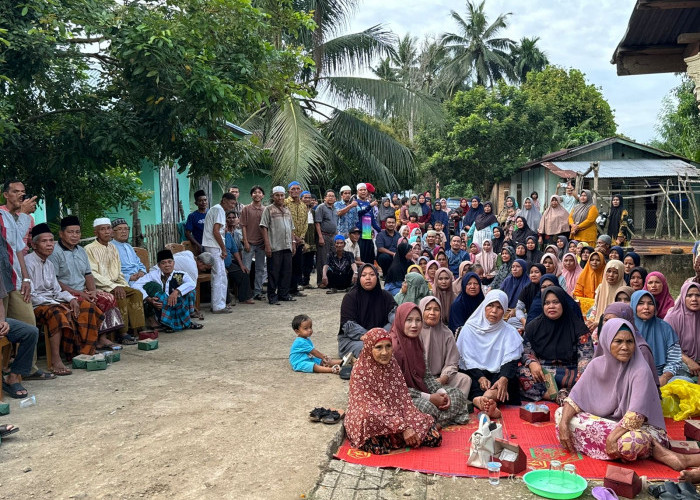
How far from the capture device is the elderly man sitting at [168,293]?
7.33 meters

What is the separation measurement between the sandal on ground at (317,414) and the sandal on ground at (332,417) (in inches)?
0.9

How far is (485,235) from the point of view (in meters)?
12.5

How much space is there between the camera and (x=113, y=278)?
22.1 ft

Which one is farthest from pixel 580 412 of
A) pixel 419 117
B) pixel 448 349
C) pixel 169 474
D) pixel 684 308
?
pixel 419 117

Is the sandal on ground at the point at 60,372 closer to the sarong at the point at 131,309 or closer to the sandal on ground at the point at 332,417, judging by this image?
the sarong at the point at 131,309

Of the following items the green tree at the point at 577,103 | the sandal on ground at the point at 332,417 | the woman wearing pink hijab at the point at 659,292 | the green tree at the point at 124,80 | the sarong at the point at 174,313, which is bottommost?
the sandal on ground at the point at 332,417

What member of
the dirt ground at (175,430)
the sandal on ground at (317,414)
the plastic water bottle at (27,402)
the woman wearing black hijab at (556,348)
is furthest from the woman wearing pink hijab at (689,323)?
the plastic water bottle at (27,402)

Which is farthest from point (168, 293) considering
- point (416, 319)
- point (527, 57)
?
point (527, 57)

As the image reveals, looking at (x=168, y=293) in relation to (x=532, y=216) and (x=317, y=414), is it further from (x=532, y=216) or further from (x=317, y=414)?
(x=532, y=216)

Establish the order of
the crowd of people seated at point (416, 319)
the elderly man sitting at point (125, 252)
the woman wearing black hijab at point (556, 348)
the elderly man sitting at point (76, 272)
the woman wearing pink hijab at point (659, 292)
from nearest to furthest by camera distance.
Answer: the crowd of people seated at point (416, 319) → the woman wearing black hijab at point (556, 348) → the elderly man sitting at point (76, 272) → the woman wearing pink hijab at point (659, 292) → the elderly man sitting at point (125, 252)

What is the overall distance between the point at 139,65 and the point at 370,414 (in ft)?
13.7

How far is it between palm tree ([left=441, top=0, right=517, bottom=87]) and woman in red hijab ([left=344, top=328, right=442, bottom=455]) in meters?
34.3

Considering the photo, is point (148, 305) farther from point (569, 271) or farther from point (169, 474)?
point (569, 271)

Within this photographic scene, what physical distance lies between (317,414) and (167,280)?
150 inches
